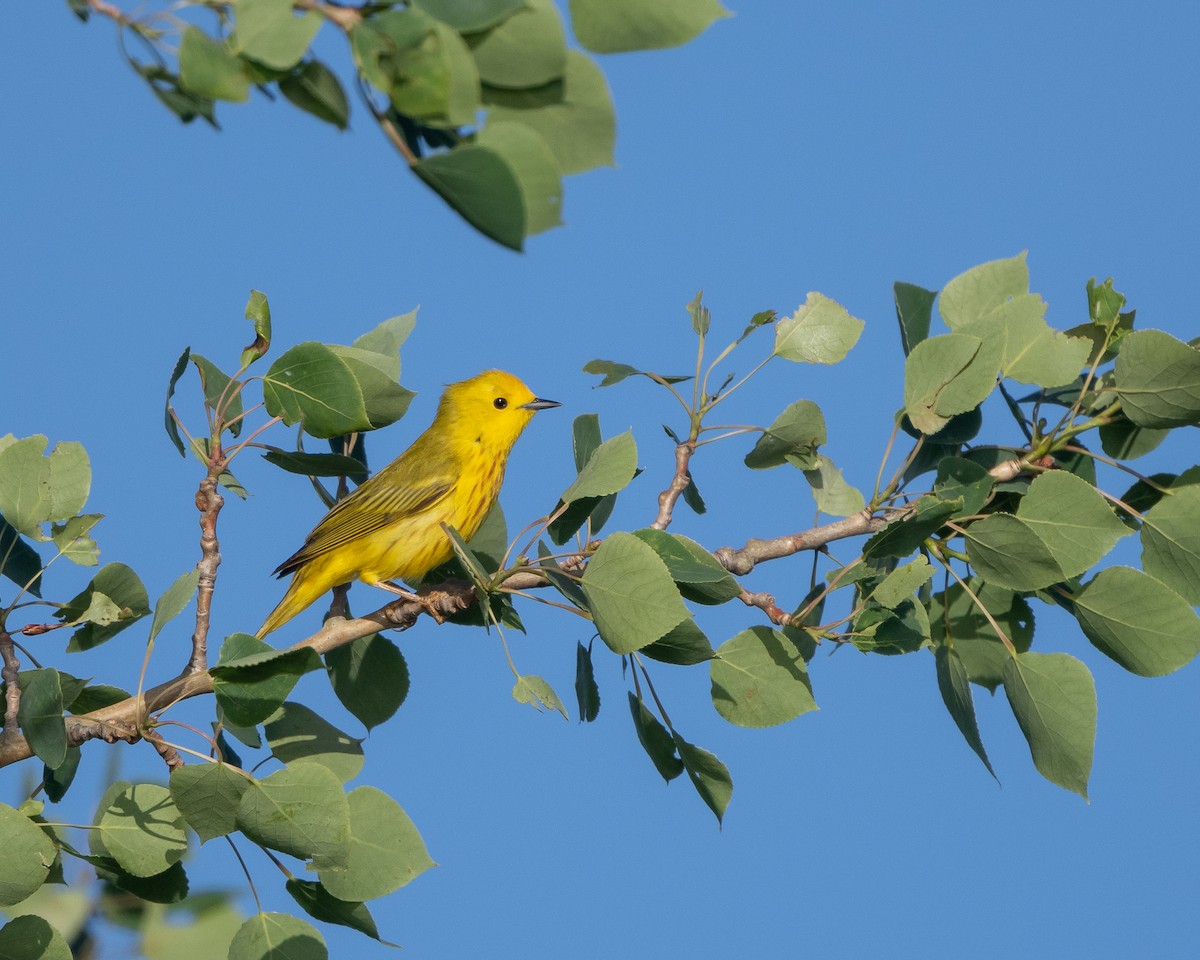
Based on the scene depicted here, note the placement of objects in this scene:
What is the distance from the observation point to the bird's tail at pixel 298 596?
571 cm

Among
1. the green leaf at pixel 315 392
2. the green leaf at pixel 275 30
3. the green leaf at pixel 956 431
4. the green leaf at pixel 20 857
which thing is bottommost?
the green leaf at pixel 20 857

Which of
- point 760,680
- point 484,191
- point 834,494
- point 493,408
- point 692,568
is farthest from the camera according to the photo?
point 493,408

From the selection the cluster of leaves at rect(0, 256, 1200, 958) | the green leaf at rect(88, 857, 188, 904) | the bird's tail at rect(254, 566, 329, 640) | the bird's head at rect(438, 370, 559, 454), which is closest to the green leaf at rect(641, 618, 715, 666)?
the cluster of leaves at rect(0, 256, 1200, 958)

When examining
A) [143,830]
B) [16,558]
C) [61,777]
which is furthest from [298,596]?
[143,830]

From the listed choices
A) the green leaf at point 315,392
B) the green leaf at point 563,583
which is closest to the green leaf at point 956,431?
the green leaf at point 563,583

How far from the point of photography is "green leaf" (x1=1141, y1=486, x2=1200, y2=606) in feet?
12.6

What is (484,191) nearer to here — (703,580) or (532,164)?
(532,164)

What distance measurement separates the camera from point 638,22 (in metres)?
1.78

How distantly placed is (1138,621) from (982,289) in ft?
3.66

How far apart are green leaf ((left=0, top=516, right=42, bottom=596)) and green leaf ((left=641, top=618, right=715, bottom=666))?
1.85 meters

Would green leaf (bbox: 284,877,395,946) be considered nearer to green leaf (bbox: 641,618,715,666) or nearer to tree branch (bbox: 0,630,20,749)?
tree branch (bbox: 0,630,20,749)

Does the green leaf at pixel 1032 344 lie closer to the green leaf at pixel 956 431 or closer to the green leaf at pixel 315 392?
the green leaf at pixel 956 431

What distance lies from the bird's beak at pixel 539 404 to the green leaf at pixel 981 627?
3.18 meters

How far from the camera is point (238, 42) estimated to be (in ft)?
5.61
